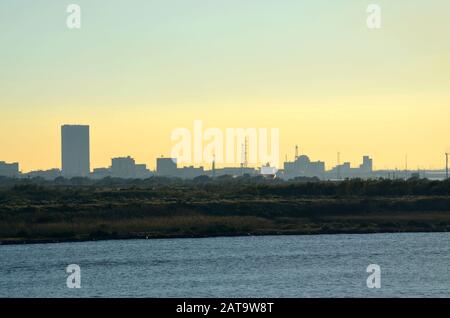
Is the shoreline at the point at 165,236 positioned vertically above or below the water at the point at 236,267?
below

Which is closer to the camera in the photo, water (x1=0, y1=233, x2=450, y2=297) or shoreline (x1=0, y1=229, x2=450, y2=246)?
water (x1=0, y1=233, x2=450, y2=297)

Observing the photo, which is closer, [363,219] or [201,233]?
[201,233]

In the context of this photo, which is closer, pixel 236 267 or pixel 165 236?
pixel 236 267

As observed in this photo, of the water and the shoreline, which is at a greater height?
the water

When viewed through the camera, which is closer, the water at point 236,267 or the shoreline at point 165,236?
the water at point 236,267

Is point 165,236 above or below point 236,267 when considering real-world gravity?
below

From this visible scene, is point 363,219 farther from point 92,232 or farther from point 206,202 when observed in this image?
point 92,232
